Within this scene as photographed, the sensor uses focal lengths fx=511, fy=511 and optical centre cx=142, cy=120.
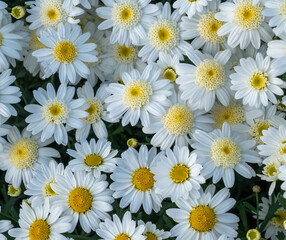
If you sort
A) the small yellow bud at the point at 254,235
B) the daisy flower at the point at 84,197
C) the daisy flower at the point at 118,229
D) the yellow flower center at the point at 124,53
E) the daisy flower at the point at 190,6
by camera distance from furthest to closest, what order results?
the yellow flower center at the point at 124,53
the daisy flower at the point at 190,6
the daisy flower at the point at 84,197
the daisy flower at the point at 118,229
the small yellow bud at the point at 254,235

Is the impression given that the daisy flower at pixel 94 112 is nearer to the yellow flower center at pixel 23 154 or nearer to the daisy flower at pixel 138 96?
the daisy flower at pixel 138 96

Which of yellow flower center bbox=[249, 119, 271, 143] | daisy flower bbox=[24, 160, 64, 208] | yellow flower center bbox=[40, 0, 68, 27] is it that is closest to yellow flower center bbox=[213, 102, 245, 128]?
yellow flower center bbox=[249, 119, 271, 143]

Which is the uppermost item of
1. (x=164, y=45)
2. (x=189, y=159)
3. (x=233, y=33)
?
(x=233, y=33)

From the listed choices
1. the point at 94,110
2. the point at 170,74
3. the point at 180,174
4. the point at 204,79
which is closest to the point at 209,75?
the point at 204,79

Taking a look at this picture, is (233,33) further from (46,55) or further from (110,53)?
(46,55)

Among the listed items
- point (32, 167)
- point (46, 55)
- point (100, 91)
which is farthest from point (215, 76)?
point (32, 167)

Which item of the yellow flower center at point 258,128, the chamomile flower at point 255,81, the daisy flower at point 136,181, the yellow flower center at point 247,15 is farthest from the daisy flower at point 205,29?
the daisy flower at point 136,181
